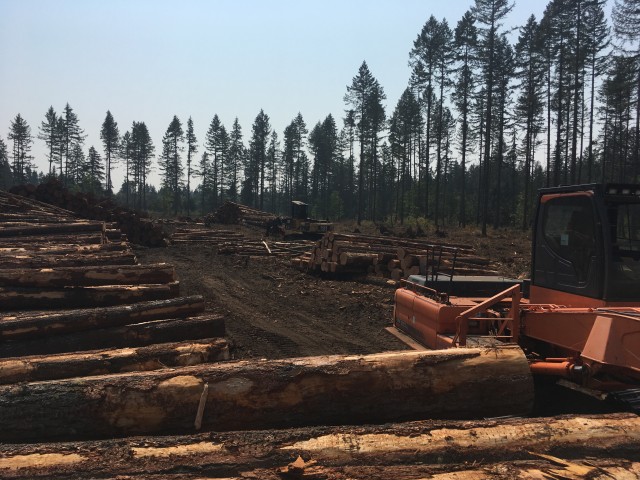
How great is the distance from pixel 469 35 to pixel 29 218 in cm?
3108

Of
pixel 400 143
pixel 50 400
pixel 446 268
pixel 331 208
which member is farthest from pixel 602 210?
pixel 331 208

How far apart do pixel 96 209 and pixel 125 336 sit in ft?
64.9

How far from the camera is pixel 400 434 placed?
3.30m

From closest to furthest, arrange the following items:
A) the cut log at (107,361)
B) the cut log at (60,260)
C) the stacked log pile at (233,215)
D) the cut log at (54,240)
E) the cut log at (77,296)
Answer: the cut log at (107,361) → the cut log at (77,296) → the cut log at (60,260) → the cut log at (54,240) → the stacked log pile at (233,215)

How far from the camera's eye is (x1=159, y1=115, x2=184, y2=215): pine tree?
258 ft

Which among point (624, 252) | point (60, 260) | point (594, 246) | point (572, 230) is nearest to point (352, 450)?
point (594, 246)

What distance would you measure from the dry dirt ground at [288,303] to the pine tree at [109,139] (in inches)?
2430

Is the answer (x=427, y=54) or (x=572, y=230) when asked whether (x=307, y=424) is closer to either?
(x=572, y=230)

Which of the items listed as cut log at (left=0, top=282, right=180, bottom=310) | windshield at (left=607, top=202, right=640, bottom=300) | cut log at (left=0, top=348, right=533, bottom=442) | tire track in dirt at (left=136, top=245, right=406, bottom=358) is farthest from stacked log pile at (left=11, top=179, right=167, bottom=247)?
windshield at (left=607, top=202, right=640, bottom=300)

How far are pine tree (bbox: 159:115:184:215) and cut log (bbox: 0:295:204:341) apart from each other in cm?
7408

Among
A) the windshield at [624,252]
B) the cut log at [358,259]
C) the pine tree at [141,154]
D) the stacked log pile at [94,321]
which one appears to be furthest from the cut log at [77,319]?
the pine tree at [141,154]

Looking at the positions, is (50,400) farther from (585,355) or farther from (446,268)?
(446,268)

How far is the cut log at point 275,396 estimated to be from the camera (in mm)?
3666

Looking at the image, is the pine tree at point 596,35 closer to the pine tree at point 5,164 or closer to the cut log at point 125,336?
the cut log at point 125,336
